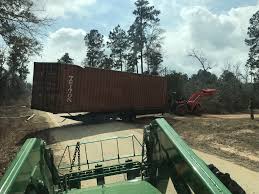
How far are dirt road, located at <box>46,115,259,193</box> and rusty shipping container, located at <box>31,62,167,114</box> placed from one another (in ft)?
3.98

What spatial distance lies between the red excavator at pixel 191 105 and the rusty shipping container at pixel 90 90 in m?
4.27

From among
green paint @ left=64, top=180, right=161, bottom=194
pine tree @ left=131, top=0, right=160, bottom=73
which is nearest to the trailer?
green paint @ left=64, top=180, right=161, bottom=194

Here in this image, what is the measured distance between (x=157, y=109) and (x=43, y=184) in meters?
32.2

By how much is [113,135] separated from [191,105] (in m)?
16.2

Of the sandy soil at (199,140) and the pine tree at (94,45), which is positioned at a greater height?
the pine tree at (94,45)

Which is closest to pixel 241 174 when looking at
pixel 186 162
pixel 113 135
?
pixel 186 162

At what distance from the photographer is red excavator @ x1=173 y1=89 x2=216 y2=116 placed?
3965cm

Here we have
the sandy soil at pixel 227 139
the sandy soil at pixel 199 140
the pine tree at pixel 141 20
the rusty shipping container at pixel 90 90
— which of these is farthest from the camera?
the pine tree at pixel 141 20

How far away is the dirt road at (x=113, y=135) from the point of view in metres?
13.3

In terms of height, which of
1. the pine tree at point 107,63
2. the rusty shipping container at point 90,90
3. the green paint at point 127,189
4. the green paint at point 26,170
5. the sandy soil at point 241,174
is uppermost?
the pine tree at point 107,63

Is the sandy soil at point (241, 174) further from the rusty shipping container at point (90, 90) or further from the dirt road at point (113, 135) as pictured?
the rusty shipping container at point (90, 90)

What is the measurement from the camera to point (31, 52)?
960 inches

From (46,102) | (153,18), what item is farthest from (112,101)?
(153,18)

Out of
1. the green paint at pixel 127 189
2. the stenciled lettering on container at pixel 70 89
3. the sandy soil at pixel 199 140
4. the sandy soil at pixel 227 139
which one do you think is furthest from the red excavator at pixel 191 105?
the green paint at pixel 127 189
